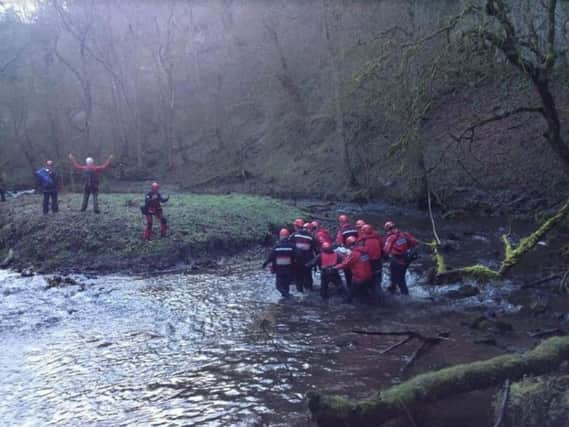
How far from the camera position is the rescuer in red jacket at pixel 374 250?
14.0 m

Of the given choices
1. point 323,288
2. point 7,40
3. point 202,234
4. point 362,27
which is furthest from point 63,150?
point 323,288

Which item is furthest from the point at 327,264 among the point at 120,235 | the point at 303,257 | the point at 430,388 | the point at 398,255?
the point at 120,235

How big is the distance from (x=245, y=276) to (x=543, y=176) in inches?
569

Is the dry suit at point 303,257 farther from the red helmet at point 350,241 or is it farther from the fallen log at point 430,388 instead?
the fallen log at point 430,388

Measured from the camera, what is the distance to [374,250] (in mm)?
14031

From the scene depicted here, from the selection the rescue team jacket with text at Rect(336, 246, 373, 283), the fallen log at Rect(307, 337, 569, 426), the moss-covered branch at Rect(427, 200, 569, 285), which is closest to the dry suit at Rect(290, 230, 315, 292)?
the rescue team jacket with text at Rect(336, 246, 373, 283)

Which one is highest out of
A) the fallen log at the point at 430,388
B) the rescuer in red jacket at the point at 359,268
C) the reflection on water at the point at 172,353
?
the rescuer in red jacket at the point at 359,268

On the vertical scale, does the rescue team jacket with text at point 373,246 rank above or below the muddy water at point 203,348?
above

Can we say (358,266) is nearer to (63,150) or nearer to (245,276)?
(245,276)

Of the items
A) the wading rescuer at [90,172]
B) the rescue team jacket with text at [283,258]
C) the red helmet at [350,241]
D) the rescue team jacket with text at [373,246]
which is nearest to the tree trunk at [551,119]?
the rescue team jacket with text at [373,246]

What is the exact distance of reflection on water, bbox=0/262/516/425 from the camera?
27.9 ft

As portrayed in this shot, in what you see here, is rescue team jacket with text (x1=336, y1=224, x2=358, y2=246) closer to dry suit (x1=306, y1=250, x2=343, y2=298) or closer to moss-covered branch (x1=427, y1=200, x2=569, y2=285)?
dry suit (x1=306, y1=250, x2=343, y2=298)

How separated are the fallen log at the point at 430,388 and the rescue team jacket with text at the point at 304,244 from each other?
807 cm

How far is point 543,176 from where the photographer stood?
23734mm
